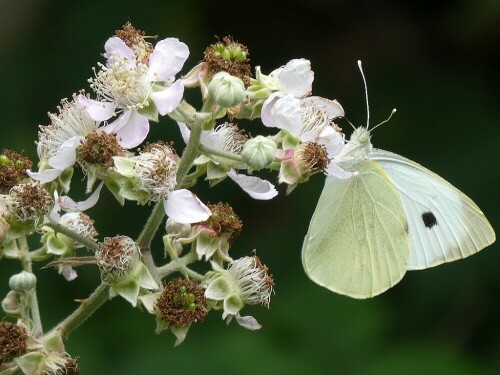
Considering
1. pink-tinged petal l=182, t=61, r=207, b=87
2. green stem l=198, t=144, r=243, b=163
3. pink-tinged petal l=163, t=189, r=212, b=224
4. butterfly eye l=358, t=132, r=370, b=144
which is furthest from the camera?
butterfly eye l=358, t=132, r=370, b=144

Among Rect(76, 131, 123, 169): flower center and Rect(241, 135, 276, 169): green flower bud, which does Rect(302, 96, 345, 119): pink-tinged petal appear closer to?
Rect(241, 135, 276, 169): green flower bud

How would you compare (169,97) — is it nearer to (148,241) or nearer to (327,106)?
(148,241)

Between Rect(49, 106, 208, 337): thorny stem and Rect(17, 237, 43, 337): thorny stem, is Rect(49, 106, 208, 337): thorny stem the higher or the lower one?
the higher one

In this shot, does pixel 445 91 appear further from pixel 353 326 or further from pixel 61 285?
pixel 61 285

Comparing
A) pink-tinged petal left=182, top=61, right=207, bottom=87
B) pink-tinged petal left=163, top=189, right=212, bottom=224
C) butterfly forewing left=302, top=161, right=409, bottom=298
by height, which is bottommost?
butterfly forewing left=302, top=161, right=409, bottom=298

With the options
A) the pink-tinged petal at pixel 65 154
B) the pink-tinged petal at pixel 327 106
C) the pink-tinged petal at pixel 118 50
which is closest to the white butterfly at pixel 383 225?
the pink-tinged petal at pixel 327 106

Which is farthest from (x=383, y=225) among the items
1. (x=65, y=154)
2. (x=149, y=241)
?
(x=65, y=154)

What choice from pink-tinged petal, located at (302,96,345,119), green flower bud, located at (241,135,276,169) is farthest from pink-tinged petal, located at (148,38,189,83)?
pink-tinged petal, located at (302,96,345,119)

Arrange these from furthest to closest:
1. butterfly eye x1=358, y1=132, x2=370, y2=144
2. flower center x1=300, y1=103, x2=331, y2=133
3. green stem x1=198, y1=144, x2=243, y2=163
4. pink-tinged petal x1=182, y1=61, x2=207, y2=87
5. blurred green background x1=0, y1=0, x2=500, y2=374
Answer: blurred green background x1=0, y1=0, x2=500, y2=374 < butterfly eye x1=358, y1=132, x2=370, y2=144 < flower center x1=300, y1=103, x2=331, y2=133 < pink-tinged petal x1=182, y1=61, x2=207, y2=87 < green stem x1=198, y1=144, x2=243, y2=163

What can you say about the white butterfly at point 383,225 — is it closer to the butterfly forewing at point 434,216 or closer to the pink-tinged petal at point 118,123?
the butterfly forewing at point 434,216
